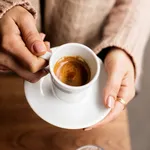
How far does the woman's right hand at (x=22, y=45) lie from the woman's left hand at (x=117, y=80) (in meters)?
0.12

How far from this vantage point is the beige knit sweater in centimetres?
60

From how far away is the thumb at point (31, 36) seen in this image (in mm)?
489

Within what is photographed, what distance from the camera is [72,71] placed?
0.56m

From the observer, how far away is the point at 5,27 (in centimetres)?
53

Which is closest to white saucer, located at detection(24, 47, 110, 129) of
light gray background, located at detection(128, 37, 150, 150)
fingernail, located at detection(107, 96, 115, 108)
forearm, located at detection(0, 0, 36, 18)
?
fingernail, located at detection(107, 96, 115, 108)

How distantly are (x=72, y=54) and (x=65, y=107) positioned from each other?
0.30 ft

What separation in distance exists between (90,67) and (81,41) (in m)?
0.17

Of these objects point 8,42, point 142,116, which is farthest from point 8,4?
point 142,116

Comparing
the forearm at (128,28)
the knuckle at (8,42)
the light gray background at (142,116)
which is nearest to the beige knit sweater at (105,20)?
the forearm at (128,28)

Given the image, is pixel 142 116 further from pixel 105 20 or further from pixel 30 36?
pixel 30 36

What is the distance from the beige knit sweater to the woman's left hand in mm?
16

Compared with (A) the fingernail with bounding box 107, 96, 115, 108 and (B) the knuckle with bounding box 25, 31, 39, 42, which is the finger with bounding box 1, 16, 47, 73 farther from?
(A) the fingernail with bounding box 107, 96, 115, 108

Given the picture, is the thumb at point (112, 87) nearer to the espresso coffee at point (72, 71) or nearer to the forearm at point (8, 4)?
the espresso coffee at point (72, 71)

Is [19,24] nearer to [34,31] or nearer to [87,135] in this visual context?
[34,31]
